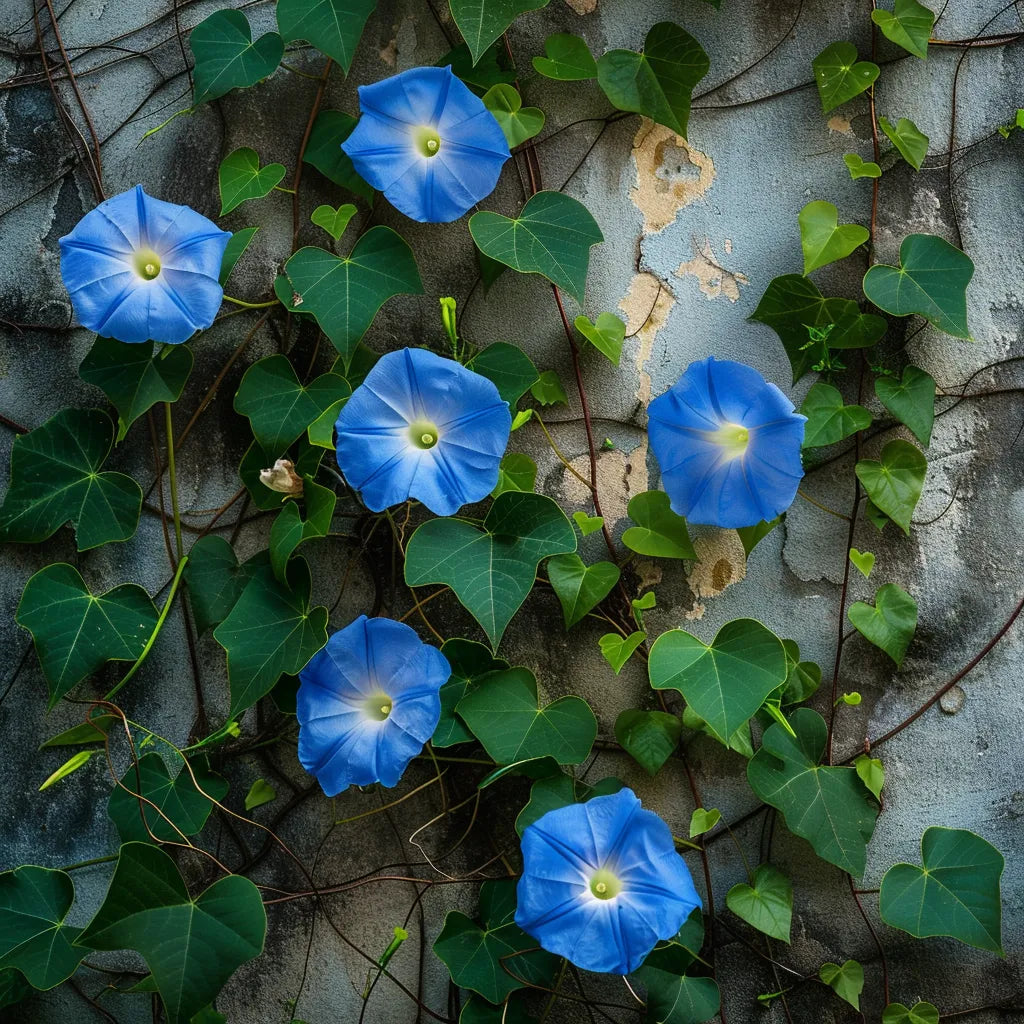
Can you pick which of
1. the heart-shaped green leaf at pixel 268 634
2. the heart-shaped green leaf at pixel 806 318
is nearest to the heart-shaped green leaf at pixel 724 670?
the heart-shaped green leaf at pixel 806 318

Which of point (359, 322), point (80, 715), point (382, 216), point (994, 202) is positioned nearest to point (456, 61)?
point (382, 216)

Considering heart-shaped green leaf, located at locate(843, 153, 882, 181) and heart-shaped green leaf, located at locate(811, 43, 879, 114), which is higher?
heart-shaped green leaf, located at locate(811, 43, 879, 114)

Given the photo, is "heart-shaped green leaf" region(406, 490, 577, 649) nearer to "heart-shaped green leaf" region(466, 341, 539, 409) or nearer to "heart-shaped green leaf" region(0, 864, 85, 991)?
"heart-shaped green leaf" region(466, 341, 539, 409)

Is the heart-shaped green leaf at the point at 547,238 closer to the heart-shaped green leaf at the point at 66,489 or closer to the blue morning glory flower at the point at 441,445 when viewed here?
the blue morning glory flower at the point at 441,445

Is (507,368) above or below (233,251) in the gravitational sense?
below

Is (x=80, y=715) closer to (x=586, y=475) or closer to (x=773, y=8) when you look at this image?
(x=586, y=475)

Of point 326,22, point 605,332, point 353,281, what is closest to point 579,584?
point 605,332

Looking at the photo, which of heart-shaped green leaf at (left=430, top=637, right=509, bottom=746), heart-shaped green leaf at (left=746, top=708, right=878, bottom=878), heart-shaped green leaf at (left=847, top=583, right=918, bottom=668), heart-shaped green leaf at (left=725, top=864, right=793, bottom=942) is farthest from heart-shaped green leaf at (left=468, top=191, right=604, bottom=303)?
heart-shaped green leaf at (left=725, top=864, right=793, bottom=942)

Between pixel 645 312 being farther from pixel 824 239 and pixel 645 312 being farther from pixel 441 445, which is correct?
Result: pixel 441 445
